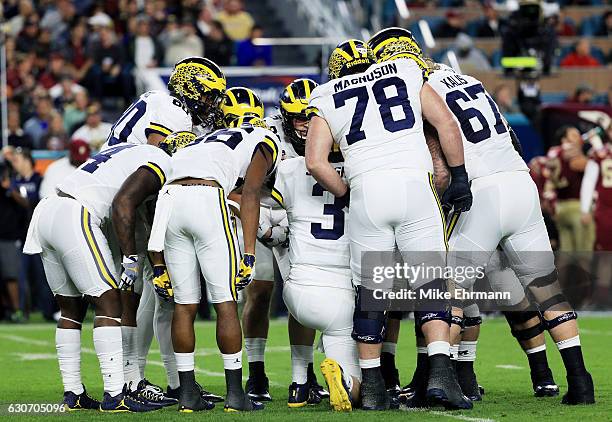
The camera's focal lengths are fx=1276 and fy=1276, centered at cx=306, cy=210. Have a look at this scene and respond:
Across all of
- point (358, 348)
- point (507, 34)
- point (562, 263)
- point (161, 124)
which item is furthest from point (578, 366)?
point (507, 34)

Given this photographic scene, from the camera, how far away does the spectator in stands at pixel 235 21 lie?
20.1 m

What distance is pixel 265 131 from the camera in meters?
7.42

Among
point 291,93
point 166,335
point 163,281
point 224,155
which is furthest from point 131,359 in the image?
point 291,93

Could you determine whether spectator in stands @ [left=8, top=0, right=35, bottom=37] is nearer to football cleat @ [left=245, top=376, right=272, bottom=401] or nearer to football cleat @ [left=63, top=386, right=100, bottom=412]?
football cleat @ [left=245, top=376, right=272, bottom=401]

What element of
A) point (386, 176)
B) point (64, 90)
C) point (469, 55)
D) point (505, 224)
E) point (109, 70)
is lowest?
point (505, 224)

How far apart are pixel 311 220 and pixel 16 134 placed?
9586mm

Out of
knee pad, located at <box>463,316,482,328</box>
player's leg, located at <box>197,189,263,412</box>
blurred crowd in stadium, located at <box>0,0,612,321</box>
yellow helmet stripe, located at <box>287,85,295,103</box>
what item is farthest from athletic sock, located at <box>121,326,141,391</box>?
blurred crowd in stadium, located at <box>0,0,612,321</box>

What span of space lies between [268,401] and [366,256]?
1.26 metres

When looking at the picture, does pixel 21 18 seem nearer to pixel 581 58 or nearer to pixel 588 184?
pixel 581 58

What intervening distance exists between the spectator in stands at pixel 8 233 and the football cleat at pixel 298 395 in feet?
25.3

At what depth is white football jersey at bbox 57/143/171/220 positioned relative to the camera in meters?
7.36

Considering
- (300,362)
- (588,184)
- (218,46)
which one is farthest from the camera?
(218,46)

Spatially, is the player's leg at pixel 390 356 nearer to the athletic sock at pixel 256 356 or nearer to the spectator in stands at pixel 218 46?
the athletic sock at pixel 256 356

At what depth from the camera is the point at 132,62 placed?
1872 cm
